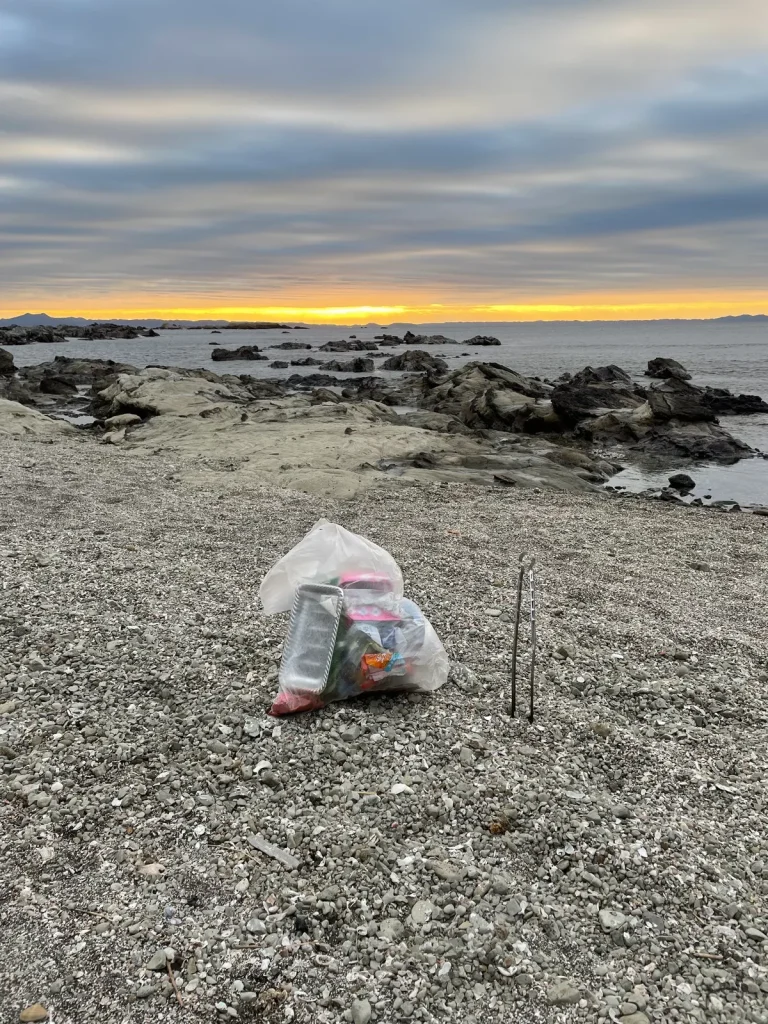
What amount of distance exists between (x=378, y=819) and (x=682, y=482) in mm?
15620

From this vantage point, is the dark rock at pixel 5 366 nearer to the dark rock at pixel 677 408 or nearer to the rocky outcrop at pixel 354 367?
the rocky outcrop at pixel 354 367

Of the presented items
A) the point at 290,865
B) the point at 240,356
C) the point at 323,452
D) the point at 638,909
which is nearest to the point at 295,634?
the point at 290,865

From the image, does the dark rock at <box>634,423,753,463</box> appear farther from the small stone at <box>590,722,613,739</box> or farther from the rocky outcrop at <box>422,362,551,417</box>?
the small stone at <box>590,722,613,739</box>

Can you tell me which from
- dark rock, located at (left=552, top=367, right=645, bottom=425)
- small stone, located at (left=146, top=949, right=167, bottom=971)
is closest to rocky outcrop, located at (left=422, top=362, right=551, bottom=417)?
dark rock, located at (left=552, top=367, right=645, bottom=425)

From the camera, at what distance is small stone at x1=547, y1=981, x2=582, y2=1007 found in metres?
3.10

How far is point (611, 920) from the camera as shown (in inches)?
138

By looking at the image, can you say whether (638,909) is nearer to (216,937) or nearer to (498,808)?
(498,808)

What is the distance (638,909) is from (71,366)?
49.0 meters

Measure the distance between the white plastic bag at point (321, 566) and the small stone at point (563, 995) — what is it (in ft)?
9.07

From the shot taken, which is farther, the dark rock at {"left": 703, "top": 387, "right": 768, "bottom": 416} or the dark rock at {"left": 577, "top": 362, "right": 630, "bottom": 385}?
the dark rock at {"left": 577, "top": 362, "right": 630, "bottom": 385}

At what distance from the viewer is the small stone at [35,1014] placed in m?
2.97

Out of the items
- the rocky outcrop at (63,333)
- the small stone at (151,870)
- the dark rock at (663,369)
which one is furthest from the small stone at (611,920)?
the rocky outcrop at (63,333)

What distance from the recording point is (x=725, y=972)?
3229 mm

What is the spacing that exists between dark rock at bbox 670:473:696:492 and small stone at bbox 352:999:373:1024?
16.3 m
